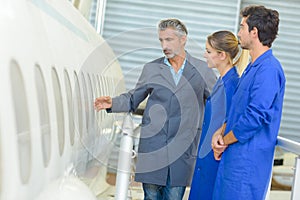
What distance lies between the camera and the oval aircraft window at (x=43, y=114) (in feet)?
4.46

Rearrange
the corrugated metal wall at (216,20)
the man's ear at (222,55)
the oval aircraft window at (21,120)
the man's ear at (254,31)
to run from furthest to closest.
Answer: the corrugated metal wall at (216,20) → the man's ear at (222,55) → the man's ear at (254,31) → the oval aircraft window at (21,120)

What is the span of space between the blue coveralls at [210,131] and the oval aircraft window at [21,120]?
57.7 inches

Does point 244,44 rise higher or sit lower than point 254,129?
higher

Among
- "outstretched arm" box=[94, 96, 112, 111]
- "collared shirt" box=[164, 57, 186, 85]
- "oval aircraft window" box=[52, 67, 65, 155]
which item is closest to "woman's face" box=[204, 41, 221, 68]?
"collared shirt" box=[164, 57, 186, 85]

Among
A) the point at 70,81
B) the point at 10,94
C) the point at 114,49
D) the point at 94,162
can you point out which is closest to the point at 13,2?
the point at 10,94

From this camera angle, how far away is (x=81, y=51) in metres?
2.38

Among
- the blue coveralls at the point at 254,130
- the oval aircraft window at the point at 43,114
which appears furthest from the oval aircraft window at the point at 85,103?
the oval aircraft window at the point at 43,114

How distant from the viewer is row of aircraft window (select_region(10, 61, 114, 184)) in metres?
1.15

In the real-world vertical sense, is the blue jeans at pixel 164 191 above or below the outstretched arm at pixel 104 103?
below

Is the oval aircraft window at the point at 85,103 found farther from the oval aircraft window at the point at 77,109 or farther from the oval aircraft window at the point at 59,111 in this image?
the oval aircraft window at the point at 59,111

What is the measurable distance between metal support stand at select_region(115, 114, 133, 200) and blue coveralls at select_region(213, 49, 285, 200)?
1.65ft

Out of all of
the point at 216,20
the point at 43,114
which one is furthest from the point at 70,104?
the point at 216,20

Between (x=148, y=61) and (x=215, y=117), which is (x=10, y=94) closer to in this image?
(x=148, y=61)

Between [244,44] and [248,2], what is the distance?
172 inches
